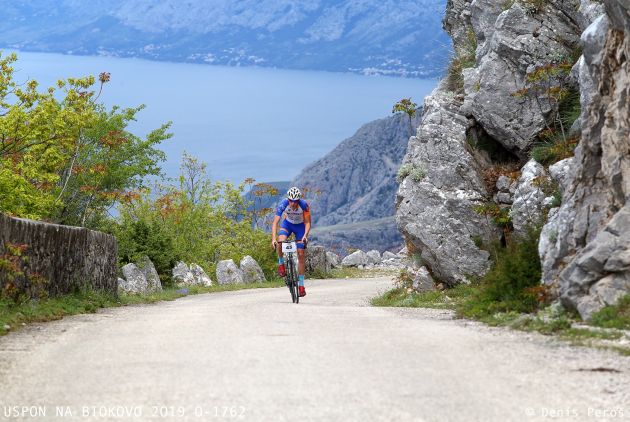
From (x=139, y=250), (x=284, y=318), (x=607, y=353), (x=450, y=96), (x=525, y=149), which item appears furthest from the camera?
(x=139, y=250)

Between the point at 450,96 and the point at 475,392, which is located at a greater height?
the point at 450,96

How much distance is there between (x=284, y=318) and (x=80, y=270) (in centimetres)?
728

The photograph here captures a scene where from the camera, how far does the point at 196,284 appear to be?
35688 mm

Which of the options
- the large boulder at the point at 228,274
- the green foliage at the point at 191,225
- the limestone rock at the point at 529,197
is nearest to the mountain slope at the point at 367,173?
the green foliage at the point at 191,225

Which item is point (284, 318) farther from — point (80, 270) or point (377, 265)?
point (377, 265)

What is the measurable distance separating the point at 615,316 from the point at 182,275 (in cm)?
2673

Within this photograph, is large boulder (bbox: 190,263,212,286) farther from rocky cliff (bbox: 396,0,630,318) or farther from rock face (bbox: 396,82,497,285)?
rock face (bbox: 396,82,497,285)

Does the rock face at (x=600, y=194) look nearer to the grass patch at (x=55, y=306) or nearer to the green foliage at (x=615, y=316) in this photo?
the green foliage at (x=615, y=316)

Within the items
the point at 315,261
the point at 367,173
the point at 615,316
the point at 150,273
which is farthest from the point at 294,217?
the point at 367,173

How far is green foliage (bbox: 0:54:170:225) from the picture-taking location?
26672 mm

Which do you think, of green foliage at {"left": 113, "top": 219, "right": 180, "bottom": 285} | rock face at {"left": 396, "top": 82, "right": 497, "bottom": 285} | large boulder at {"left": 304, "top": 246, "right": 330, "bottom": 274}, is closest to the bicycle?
rock face at {"left": 396, "top": 82, "right": 497, "bottom": 285}

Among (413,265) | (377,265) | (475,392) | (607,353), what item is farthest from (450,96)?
(377,265)

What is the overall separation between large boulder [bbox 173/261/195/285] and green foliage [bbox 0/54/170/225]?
154 inches

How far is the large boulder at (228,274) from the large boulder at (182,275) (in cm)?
199
